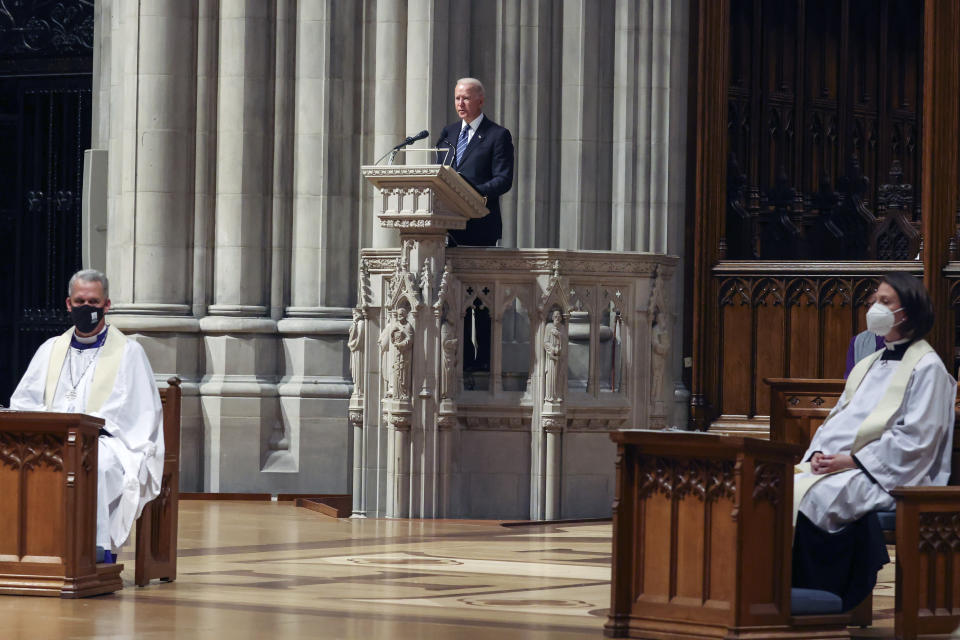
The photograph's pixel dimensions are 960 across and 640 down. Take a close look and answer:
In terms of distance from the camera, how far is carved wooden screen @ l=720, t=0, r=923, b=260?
591 inches

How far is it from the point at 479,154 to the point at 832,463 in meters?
5.23

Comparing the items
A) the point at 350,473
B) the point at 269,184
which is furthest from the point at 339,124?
the point at 350,473

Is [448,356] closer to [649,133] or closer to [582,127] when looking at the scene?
[582,127]

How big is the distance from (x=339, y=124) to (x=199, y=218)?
3.95ft

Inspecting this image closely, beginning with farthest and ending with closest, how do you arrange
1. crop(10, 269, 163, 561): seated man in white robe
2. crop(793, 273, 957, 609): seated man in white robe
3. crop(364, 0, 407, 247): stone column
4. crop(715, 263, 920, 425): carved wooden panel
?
crop(364, 0, 407, 247): stone column → crop(715, 263, 920, 425): carved wooden panel → crop(10, 269, 163, 561): seated man in white robe → crop(793, 273, 957, 609): seated man in white robe

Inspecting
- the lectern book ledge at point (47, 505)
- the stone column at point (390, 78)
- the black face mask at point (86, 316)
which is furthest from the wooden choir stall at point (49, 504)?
the stone column at point (390, 78)

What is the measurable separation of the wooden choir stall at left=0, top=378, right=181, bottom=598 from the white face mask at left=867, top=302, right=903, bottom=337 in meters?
3.13

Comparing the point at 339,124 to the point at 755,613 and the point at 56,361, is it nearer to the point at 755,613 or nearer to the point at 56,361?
the point at 56,361

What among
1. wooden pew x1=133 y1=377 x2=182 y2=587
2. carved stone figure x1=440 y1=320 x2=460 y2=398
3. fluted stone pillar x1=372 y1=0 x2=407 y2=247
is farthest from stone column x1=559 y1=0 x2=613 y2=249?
wooden pew x1=133 y1=377 x2=182 y2=587

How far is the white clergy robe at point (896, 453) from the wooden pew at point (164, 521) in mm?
2871

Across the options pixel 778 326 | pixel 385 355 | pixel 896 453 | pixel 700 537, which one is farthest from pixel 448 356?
pixel 700 537

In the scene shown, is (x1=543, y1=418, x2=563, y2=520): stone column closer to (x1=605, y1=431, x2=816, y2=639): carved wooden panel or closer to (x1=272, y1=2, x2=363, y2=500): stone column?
(x1=272, y1=2, x2=363, y2=500): stone column

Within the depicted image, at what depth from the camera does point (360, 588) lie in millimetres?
8469

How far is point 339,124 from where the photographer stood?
14.3m
